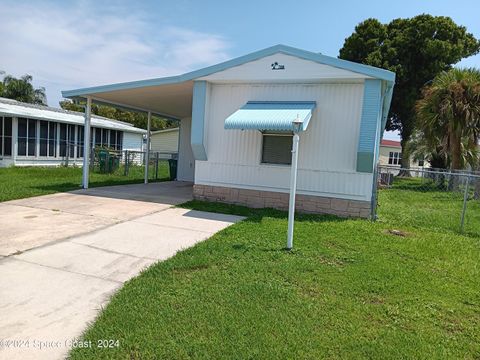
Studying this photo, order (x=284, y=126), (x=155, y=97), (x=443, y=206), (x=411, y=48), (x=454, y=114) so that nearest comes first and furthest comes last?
(x=284, y=126) < (x=443, y=206) < (x=155, y=97) < (x=454, y=114) < (x=411, y=48)

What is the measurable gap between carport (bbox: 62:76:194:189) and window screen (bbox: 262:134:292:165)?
2.61 metres

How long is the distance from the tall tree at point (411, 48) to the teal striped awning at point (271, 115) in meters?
19.7

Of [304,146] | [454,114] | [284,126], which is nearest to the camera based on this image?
[284,126]

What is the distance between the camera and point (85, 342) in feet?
9.92

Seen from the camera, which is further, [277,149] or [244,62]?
[277,149]

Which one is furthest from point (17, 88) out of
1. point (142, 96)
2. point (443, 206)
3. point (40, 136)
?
point (443, 206)

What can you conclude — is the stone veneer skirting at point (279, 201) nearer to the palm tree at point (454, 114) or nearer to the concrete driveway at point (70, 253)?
the concrete driveway at point (70, 253)

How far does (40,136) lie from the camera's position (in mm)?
19656

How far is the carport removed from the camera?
987 centimetres

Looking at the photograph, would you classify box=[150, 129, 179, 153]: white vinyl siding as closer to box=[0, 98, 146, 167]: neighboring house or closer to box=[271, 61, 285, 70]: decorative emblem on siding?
box=[0, 98, 146, 167]: neighboring house

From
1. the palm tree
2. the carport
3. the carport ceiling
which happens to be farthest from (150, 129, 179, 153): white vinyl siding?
the palm tree

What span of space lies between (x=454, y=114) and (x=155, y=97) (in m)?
12.5

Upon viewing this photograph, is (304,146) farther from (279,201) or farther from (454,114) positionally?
(454,114)

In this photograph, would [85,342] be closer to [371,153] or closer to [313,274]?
[313,274]
